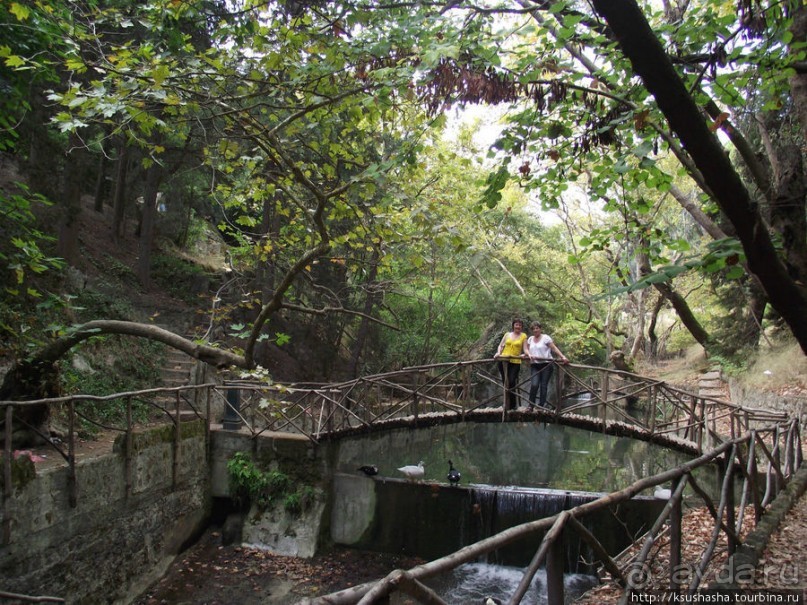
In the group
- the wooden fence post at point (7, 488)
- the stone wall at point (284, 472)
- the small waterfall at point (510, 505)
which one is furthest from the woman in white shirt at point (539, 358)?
the wooden fence post at point (7, 488)

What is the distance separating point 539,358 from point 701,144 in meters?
8.02

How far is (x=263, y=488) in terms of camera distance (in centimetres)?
1134

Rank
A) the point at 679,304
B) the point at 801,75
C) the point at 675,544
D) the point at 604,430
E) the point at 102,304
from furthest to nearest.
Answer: the point at 679,304
the point at 102,304
the point at 604,430
the point at 801,75
the point at 675,544

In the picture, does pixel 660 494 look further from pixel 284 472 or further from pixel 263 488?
pixel 263 488

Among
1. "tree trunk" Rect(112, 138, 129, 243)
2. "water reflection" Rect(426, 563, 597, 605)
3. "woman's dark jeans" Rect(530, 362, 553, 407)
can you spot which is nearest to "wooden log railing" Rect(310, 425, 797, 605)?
"water reflection" Rect(426, 563, 597, 605)

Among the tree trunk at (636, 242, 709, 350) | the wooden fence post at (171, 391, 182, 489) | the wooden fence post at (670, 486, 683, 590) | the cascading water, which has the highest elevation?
the tree trunk at (636, 242, 709, 350)

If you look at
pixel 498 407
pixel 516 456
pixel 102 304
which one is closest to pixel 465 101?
pixel 498 407

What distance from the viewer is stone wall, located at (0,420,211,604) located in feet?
23.0

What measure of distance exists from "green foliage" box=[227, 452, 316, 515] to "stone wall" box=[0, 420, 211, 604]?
624 mm

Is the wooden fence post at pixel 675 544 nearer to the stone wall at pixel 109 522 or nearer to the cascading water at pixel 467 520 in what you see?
the cascading water at pixel 467 520

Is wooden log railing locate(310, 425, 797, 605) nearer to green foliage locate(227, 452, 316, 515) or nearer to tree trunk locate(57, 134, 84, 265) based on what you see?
green foliage locate(227, 452, 316, 515)

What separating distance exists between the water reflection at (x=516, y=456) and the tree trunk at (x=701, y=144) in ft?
32.9

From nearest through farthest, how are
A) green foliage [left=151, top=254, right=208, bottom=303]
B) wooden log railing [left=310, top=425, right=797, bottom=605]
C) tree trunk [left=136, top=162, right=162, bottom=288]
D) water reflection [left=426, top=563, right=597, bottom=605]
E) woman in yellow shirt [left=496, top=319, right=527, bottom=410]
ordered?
wooden log railing [left=310, top=425, right=797, bottom=605] → water reflection [left=426, top=563, right=597, bottom=605] → woman in yellow shirt [left=496, top=319, right=527, bottom=410] → tree trunk [left=136, top=162, right=162, bottom=288] → green foliage [left=151, top=254, right=208, bottom=303]

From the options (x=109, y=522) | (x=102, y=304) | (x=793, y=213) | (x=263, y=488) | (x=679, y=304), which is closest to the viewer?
(x=793, y=213)
